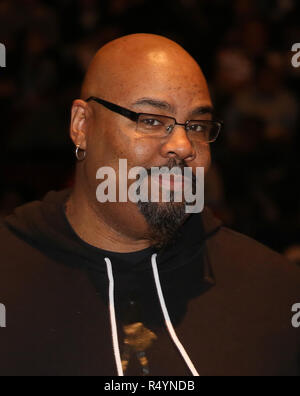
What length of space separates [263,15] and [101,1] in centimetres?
171

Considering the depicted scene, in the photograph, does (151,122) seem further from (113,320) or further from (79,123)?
(113,320)

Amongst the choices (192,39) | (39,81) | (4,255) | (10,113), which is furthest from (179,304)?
(192,39)

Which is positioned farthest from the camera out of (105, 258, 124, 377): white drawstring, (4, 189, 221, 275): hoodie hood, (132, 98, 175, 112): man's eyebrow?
(4, 189, 221, 275): hoodie hood

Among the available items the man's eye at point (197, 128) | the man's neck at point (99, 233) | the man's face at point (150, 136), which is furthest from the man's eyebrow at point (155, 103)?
the man's neck at point (99, 233)

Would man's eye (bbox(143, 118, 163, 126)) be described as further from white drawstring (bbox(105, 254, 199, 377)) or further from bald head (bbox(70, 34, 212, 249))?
white drawstring (bbox(105, 254, 199, 377))

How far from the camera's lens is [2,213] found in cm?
402

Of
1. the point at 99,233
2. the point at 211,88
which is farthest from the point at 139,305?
the point at 211,88

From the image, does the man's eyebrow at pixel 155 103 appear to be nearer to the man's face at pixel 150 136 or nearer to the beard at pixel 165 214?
the man's face at pixel 150 136

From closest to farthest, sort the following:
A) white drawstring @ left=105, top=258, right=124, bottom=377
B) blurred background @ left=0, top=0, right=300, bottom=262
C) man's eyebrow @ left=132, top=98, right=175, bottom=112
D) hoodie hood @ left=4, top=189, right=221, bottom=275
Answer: white drawstring @ left=105, top=258, right=124, bottom=377
man's eyebrow @ left=132, top=98, right=175, bottom=112
hoodie hood @ left=4, top=189, right=221, bottom=275
blurred background @ left=0, top=0, right=300, bottom=262

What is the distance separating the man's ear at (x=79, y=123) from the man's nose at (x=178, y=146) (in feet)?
1.19

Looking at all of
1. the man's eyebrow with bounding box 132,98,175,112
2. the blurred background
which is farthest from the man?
the blurred background

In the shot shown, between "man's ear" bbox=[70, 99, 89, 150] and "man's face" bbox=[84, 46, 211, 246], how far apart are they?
0.10 m

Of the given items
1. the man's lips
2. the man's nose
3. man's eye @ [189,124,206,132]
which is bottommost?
the man's lips

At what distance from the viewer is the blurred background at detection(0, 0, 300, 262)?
14.0 ft
